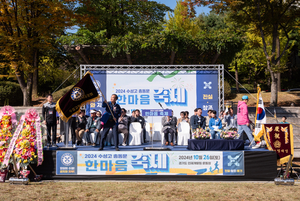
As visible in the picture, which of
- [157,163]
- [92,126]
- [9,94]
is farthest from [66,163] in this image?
[9,94]

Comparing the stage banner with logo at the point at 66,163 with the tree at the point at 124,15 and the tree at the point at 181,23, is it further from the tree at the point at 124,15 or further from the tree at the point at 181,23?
the tree at the point at 181,23

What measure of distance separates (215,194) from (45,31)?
43.4 feet

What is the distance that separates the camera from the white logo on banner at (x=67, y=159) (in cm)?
668

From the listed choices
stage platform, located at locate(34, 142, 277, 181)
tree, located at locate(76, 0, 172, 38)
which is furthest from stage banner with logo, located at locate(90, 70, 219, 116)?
tree, located at locate(76, 0, 172, 38)

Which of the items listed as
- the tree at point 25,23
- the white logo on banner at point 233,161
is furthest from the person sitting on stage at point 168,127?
the tree at point 25,23

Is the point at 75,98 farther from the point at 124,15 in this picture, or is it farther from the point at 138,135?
the point at 124,15

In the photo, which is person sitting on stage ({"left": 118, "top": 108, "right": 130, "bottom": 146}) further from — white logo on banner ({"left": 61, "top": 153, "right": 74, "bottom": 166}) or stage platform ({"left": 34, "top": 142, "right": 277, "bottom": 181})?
white logo on banner ({"left": 61, "top": 153, "right": 74, "bottom": 166})

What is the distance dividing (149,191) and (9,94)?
52.6 ft

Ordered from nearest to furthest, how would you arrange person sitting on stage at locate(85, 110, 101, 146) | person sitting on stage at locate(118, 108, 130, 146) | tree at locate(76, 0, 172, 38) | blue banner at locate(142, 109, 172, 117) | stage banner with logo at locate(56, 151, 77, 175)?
stage banner with logo at locate(56, 151, 77, 175) → blue banner at locate(142, 109, 172, 117) → person sitting on stage at locate(85, 110, 101, 146) → person sitting on stage at locate(118, 108, 130, 146) → tree at locate(76, 0, 172, 38)

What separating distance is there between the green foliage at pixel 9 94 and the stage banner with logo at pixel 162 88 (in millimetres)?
10442

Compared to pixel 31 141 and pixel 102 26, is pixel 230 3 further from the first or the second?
pixel 31 141

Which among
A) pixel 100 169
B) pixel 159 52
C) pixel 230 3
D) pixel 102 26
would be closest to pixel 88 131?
pixel 100 169

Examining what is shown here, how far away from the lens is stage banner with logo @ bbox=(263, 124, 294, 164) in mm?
6707

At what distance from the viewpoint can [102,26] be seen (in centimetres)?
1809
